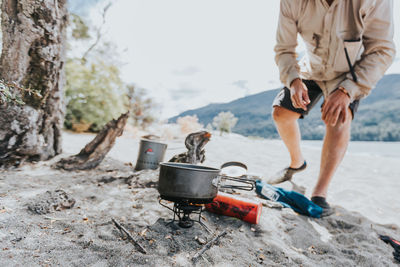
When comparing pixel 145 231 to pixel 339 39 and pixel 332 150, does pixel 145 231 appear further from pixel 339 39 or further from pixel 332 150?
pixel 339 39

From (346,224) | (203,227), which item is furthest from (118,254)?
(346,224)

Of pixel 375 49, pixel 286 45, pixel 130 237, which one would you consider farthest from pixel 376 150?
pixel 130 237

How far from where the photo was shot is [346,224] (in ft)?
6.63

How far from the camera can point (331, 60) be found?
6.58 feet

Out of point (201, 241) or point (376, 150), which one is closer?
point (201, 241)

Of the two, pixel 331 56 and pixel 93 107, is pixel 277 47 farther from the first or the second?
pixel 93 107

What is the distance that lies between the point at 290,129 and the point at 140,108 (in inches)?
590

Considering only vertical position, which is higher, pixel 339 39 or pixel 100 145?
pixel 339 39

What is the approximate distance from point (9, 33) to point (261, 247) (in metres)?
2.84

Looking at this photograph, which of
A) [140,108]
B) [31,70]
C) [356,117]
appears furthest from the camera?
[356,117]

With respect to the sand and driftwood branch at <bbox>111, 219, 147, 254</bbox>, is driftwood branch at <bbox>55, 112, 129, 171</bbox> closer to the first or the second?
the sand

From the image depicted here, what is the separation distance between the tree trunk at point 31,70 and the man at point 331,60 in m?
2.39

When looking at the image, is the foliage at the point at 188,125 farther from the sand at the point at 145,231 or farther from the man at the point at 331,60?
the man at the point at 331,60

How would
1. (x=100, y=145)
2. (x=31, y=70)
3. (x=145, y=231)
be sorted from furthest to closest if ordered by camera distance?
1. (x=100, y=145)
2. (x=31, y=70)
3. (x=145, y=231)
